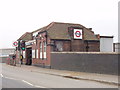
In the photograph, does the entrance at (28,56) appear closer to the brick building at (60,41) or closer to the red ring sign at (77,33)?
the brick building at (60,41)

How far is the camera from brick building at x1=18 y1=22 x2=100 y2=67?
103 ft

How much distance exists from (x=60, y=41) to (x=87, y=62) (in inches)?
403

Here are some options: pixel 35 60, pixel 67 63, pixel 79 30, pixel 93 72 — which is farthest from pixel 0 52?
pixel 93 72

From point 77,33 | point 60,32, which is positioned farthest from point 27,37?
point 77,33

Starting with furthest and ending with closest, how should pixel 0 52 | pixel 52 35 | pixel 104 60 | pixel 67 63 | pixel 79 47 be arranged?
pixel 0 52
pixel 79 47
pixel 52 35
pixel 67 63
pixel 104 60

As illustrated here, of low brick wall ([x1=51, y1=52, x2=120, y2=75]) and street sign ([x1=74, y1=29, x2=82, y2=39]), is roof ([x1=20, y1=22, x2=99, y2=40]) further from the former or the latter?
low brick wall ([x1=51, y1=52, x2=120, y2=75])

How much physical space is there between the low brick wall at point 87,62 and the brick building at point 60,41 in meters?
2.10

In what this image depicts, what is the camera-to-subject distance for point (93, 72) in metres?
21.6

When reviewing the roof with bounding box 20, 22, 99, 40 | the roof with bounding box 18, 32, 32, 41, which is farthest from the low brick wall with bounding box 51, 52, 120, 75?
the roof with bounding box 18, 32, 32, 41

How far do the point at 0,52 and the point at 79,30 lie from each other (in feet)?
189

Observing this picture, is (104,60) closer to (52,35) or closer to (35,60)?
(52,35)

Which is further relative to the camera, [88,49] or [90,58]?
[88,49]

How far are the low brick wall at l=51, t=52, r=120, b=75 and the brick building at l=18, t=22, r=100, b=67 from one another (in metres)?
2.10

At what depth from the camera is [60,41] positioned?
105 feet
